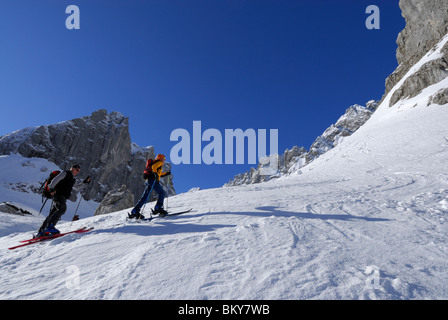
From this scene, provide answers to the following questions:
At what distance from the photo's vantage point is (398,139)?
18328mm

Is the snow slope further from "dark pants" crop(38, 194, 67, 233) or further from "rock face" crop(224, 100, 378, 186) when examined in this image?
"rock face" crop(224, 100, 378, 186)

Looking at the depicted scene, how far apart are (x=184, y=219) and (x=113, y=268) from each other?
2.85 meters

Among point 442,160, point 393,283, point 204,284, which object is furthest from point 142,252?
point 442,160

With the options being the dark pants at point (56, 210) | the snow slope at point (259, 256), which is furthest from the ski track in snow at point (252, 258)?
the dark pants at point (56, 210)

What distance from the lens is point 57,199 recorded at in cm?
628

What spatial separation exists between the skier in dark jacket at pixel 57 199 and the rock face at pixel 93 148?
76.6 m

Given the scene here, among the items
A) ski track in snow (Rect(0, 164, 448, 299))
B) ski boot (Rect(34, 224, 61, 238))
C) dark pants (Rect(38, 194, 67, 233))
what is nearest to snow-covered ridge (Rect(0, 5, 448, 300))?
ski track in snow (Rect(0, 164, 448, 299))

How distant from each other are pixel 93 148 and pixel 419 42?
319 ft

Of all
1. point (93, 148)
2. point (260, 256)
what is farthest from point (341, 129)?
point (260, 256)

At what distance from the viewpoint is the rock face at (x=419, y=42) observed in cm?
3266

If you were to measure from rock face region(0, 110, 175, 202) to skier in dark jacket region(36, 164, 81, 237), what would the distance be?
7660 cm

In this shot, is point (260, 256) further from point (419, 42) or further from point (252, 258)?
point (419, 42)

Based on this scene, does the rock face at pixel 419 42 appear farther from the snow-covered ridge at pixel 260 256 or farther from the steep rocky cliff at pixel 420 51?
the snow-covered ridge at pixel 260 256
